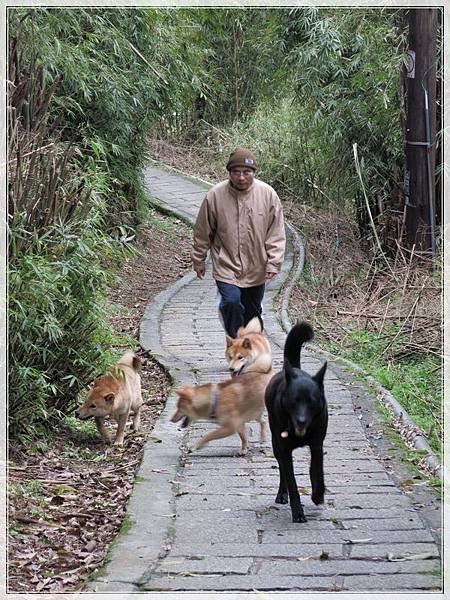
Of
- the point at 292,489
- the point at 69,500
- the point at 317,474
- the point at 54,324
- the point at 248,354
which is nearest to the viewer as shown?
the point at 292,489

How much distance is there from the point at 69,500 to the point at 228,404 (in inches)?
49.6

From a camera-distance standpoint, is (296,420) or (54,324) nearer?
(296,420)

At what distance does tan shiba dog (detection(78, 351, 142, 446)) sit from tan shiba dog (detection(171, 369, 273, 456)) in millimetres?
581

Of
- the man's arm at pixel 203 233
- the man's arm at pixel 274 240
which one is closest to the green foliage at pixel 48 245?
the man's arm at pixel 203 233

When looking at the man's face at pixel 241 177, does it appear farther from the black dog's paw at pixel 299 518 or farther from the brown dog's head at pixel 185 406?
the black dog's paw at pixel 299 518

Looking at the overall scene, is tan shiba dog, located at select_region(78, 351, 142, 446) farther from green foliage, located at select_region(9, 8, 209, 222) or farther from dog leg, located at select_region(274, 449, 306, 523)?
green foliage, located at select_region(9, 8, 209, 222)

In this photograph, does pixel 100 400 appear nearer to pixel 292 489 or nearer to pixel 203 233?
pixel 203 233

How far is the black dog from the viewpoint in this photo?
5289 mm

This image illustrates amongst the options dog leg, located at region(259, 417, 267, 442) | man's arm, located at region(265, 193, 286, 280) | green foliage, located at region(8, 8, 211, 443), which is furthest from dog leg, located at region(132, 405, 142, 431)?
man's arm, located at region(265, 193, 286, 280)

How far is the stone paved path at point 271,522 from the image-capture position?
466cm

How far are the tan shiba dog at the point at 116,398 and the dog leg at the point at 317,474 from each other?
2037mm

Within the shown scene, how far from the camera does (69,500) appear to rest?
609 cm

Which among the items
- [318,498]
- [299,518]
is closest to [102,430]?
[318,498]

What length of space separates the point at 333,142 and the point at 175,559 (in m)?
11.2
